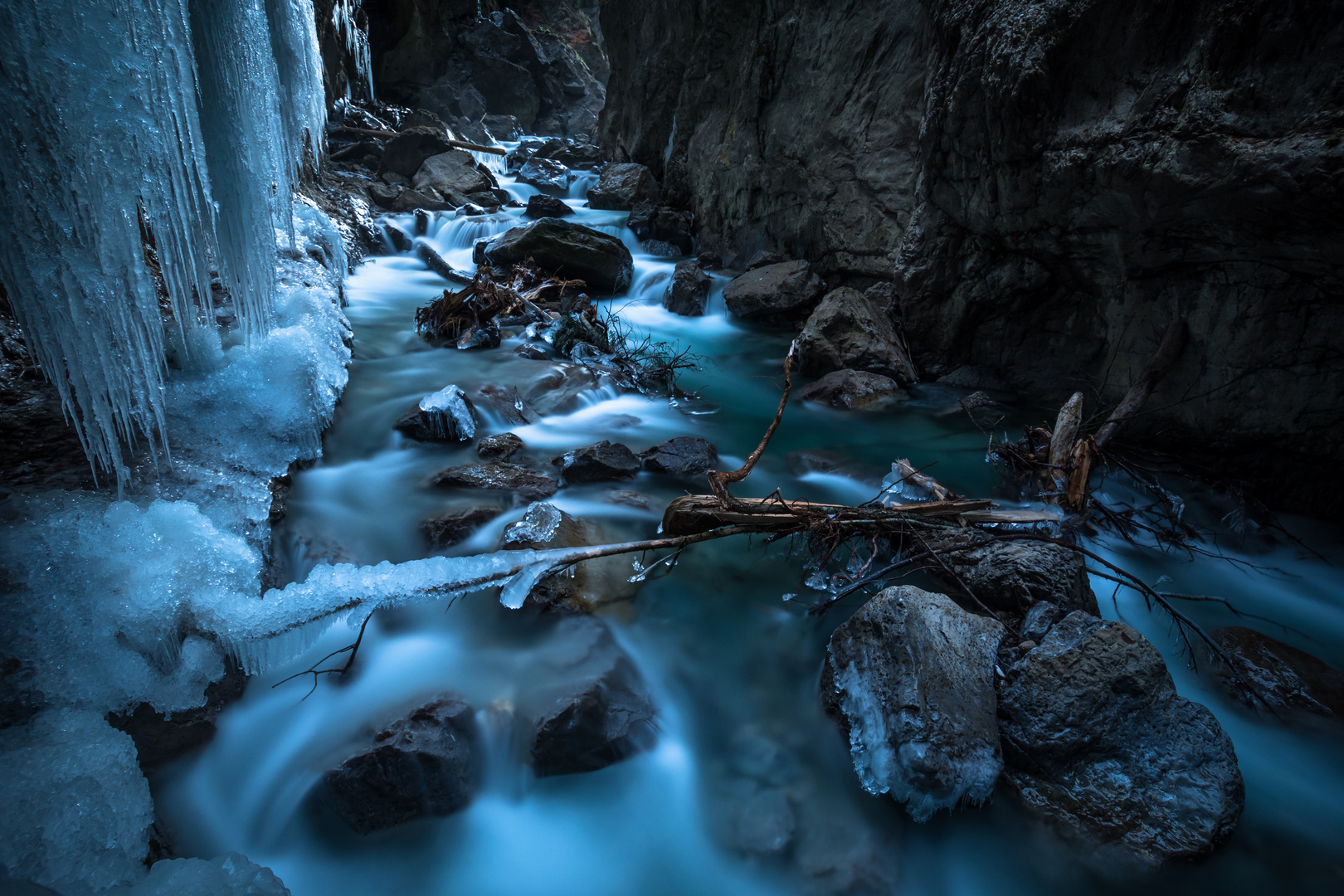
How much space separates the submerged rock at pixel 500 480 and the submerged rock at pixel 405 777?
1.61m

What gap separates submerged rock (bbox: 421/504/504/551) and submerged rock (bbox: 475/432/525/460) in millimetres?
772

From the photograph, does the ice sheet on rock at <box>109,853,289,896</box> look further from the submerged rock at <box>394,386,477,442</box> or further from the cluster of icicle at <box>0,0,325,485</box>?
the submerged rock at <box>394,386,477,442</box>

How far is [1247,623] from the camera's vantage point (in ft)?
9.80

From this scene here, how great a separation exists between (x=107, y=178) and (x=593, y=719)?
257 cm

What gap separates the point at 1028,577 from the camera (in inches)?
101

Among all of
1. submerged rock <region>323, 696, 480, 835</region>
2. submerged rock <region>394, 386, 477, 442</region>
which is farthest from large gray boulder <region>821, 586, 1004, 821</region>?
submerged rock <region>394, 386, 477, 442</region>

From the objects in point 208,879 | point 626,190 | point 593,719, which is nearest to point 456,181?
point 626,190

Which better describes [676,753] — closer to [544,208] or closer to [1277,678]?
[1277,678]

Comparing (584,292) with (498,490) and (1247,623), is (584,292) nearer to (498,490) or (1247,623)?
(498,490)

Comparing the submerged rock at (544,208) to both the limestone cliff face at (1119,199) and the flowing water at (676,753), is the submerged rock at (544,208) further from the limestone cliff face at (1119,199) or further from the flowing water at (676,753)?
the flowing water at (676,753)

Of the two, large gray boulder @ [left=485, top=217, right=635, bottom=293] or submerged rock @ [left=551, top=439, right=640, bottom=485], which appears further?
large gray boulder @ [left=485, top=217, right=635, bottom=293]

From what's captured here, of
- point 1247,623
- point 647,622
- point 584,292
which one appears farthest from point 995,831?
point 584,292

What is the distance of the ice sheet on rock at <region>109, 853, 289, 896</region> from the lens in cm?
147

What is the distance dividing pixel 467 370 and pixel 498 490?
227cm
